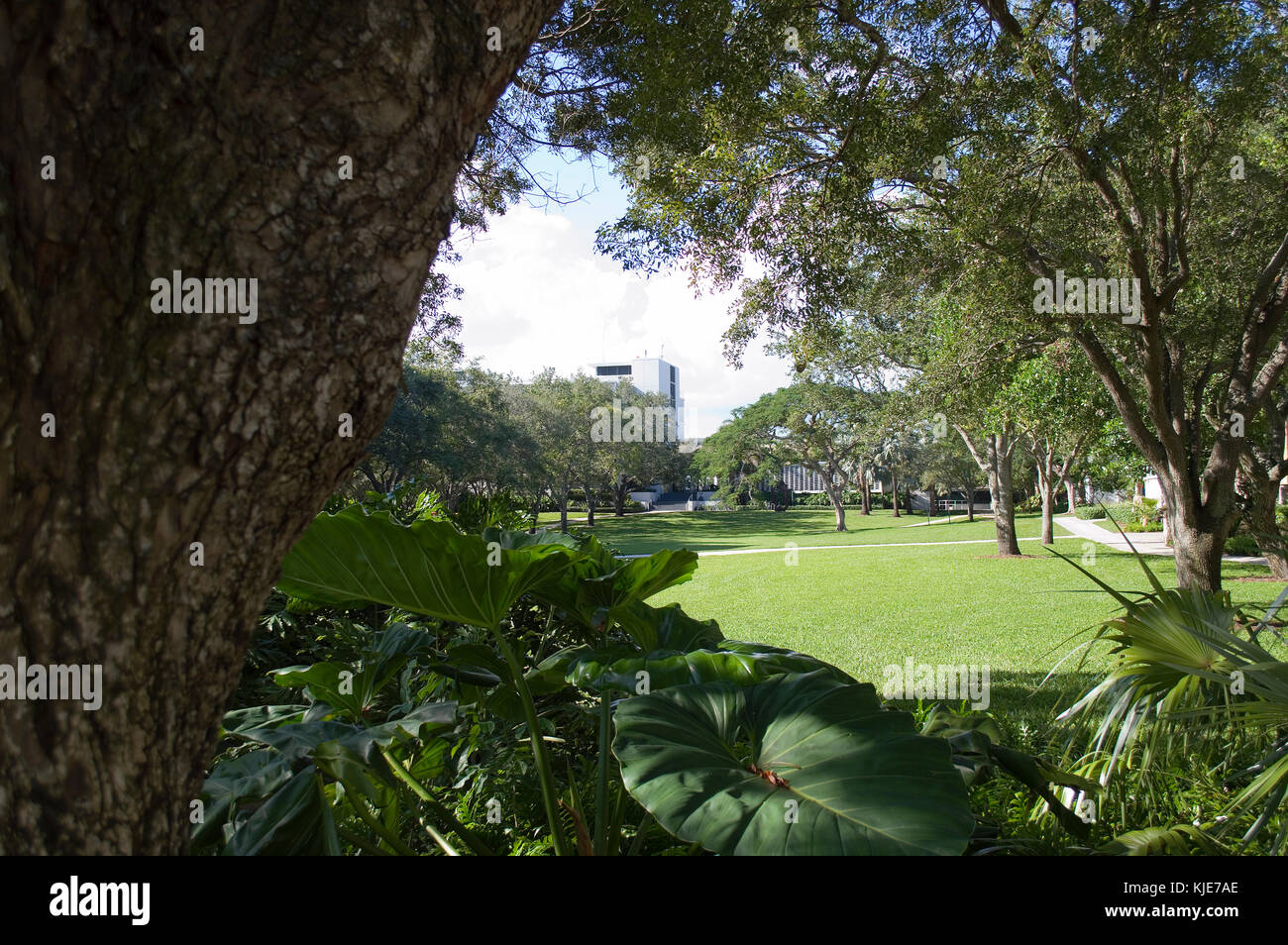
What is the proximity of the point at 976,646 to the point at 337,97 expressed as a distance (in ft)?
31.0

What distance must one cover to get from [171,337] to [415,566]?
809 millimetres

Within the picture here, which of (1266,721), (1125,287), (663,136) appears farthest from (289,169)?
(1125,287)

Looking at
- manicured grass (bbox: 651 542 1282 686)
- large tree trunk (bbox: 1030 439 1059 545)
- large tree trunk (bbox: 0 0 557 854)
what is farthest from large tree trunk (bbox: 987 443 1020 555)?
large tree trunk (bbox: 0 0 557 854)

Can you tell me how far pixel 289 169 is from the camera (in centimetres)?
102

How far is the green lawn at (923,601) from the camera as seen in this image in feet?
28.1

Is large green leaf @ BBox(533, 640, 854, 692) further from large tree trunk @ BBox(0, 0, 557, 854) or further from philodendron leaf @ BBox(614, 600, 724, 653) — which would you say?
large tree trunk @ BBox(0, 0, 557, 854)

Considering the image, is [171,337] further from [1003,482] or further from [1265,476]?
[1003,482]

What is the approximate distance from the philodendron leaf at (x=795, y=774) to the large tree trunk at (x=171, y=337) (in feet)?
2.22

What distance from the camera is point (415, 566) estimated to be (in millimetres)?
1675

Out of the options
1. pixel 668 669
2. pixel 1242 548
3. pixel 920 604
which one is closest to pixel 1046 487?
pixel 1242 548

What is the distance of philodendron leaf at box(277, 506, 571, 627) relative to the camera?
163 centimetres

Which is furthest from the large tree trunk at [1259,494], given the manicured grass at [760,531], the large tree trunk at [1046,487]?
the manicured grass at [760,531]

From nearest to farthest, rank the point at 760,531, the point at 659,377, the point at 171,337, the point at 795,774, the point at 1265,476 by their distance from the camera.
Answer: the point at 171,337
the point at 795,774
the point at 1265,476
the point at 760,531
the point at 659,377

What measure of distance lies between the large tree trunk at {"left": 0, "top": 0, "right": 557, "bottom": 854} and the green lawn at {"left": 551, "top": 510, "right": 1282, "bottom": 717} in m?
3.09
